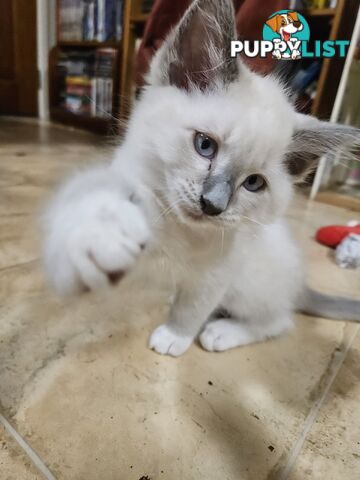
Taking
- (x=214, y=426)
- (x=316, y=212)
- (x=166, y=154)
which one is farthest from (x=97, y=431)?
(x=316, y=212)

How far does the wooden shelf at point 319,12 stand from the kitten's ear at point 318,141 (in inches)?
61.1

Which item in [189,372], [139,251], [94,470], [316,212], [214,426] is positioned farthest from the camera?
[316,212]

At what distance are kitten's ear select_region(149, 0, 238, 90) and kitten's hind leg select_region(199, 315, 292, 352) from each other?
1.76 ft

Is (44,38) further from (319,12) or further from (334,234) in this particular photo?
(334,234)

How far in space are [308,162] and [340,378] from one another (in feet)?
1.55

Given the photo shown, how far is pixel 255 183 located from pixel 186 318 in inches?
12.7

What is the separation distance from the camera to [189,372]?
79cm

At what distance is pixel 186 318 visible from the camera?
829 millimetres

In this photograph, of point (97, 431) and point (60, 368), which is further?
point (60, 368)

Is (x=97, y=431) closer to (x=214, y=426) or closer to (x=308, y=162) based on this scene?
(x=214, y=426)

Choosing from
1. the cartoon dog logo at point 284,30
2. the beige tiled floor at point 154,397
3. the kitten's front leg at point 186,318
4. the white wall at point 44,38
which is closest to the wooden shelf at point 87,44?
the white wall at point 44,38

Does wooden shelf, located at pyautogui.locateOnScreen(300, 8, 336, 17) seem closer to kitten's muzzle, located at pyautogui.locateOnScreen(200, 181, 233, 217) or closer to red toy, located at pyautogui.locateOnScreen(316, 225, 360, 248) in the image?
red toy, located at pyautogui.locateOnScreen(316, 225, 360, 248)

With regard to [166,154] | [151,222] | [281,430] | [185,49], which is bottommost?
[281,430]

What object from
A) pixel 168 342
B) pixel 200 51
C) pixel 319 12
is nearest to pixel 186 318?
pixel 168 342
